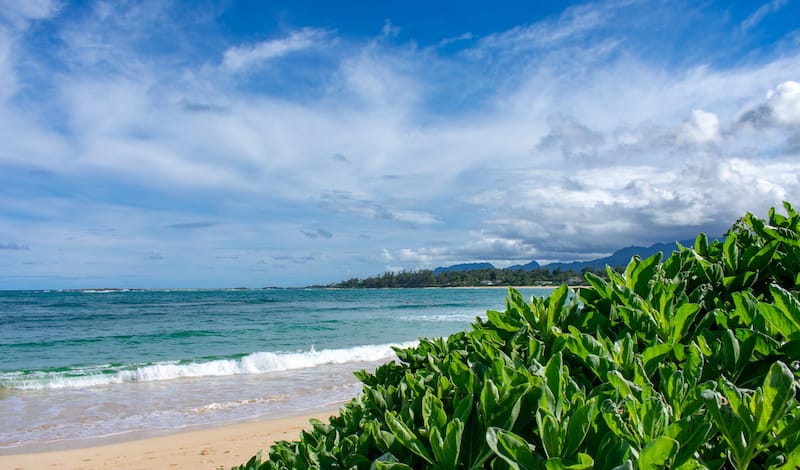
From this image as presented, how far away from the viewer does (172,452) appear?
7.90 meters

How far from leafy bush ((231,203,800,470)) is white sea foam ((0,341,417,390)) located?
15256 millimetres

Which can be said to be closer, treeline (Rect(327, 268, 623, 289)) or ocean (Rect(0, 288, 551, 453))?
ocean (Rect(0, 288, 551, 453))

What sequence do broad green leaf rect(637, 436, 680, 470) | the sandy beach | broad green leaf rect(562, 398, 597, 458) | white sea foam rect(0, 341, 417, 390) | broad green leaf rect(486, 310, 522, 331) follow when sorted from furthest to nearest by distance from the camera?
white sea foam rect(0, 341, 417, 390) < the sandy beach < broad green leaf rect(486, 310, 522, 331) < broad green leaf rect(562, 398, 597, 458) < broad green leaf rect(637, 436, 680, 470)

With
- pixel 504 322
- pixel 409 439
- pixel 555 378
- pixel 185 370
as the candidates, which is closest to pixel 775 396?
pixel 555 378

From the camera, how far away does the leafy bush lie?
0.85m

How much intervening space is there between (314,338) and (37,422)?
49.1 ft

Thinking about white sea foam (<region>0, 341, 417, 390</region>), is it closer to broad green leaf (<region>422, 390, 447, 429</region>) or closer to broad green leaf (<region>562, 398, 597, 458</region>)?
broad green leaf (<region>422, 390, 447, 429</region>)

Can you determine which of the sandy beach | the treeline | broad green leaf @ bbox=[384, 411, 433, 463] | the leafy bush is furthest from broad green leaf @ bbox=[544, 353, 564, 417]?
the treeline

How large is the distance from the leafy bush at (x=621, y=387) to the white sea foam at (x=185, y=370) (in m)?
15.3

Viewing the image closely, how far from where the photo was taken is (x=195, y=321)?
111ft

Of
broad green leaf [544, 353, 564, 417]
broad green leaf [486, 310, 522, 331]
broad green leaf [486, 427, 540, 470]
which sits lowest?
broad green leaf [486, 427, 540, 470]

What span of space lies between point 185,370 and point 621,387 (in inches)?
659

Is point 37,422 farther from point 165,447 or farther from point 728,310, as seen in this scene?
point 728,310

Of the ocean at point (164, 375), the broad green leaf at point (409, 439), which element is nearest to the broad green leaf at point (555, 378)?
the broad green leaf at point (409, 439)
